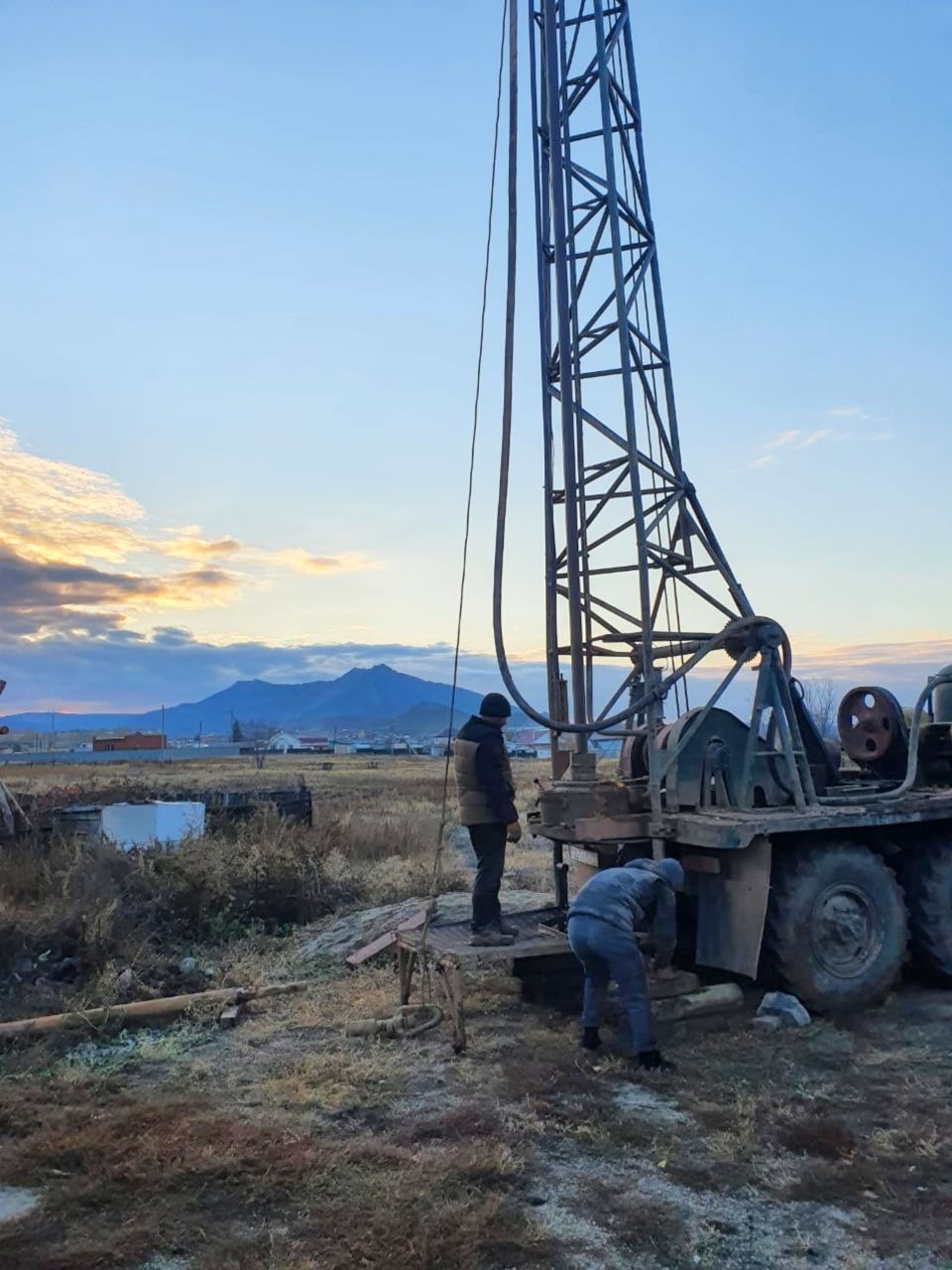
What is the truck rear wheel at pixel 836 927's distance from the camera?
7.95 metres

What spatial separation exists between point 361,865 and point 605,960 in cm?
849

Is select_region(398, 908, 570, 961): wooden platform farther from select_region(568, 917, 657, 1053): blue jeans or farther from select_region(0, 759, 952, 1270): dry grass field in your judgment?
select_region(568, 917, 657, 1053): blue jeans

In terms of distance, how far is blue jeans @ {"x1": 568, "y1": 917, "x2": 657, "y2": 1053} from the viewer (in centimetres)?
676

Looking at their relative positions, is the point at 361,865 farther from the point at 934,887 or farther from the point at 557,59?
the point at 557,59

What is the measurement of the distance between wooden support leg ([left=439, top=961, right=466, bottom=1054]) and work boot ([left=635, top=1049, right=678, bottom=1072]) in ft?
3.92

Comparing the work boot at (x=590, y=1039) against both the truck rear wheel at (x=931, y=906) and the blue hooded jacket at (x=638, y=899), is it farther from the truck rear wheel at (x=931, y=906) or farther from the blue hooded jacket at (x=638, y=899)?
the truck rear wheel at (x=931, y=906)

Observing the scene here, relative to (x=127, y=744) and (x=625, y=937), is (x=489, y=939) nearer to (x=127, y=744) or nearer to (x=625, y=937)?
(x=625, y=937)

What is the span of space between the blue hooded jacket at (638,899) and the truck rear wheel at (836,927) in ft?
3.32

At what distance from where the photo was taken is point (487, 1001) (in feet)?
27.4

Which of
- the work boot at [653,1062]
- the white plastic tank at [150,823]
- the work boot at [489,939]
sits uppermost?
the white plastic tank at [150,823]

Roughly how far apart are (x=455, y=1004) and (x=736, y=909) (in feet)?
7.64

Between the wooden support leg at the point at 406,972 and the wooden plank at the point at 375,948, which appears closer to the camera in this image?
the wooden support leg at the point at 406,972

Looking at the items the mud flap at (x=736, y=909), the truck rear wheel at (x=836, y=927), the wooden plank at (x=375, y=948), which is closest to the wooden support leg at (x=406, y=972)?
the wooden plank at (x=375, y=948)

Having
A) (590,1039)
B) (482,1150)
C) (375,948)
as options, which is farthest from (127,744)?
(482,1150)
